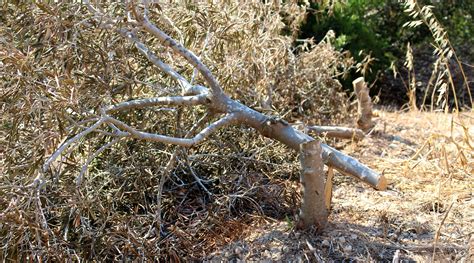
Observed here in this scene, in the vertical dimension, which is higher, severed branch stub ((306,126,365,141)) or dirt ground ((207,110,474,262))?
dirt ground ((207,110,474,262))

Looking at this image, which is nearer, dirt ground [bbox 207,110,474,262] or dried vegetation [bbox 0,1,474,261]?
dried vegetation [bbox 0,1,474,261]

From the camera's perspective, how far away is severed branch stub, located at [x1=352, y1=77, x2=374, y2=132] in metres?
5.71

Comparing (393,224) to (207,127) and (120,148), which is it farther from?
(120,148)

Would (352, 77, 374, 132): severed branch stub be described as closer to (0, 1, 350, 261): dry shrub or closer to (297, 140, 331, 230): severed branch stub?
(0, 1, 350, 261): dry shrub

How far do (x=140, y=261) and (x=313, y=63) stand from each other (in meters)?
2.81

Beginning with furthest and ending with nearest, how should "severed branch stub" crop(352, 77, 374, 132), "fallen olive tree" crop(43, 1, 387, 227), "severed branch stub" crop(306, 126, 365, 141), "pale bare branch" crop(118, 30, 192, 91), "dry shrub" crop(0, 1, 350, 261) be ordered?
"severed branch stub" crop(352, 77, 374, 132), "severed branch stub" crop(306, 126, 365, 141), "pale bare branch" crop(118, 30, 192, 91), "fallen olive tree" crop(43, 1, 387, 227), "dry shrub" crop(0, 1, 350, 261)

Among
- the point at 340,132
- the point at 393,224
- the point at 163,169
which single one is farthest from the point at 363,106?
the point at 163,169

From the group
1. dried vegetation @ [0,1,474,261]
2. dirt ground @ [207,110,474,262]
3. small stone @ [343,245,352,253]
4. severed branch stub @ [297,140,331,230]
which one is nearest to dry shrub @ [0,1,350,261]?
dried vegetation @ [0,1,474,261]

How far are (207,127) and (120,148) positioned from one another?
0.67 m

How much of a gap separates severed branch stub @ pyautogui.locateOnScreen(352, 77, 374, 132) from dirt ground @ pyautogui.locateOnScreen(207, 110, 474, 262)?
1.88ft

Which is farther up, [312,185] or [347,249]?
[312,185]

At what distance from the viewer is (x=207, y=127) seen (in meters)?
3.90

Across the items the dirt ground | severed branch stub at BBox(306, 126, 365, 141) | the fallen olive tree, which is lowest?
severed branch stub at BBox(306, 126, 365, 141)

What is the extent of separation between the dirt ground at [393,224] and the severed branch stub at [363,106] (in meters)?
0.57
